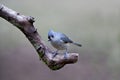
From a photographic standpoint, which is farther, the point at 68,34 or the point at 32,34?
the point at 68,34

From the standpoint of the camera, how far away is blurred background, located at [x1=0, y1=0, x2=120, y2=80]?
2.64 metres

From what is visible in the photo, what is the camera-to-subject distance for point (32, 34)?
1.20m

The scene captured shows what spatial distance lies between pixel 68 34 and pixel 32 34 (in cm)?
144

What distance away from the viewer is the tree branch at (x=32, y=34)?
1189 millimetres

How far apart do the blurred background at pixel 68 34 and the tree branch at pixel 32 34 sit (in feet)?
4.63

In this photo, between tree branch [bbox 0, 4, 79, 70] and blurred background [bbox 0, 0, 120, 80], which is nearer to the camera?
tree branch [bbox 0, 4, 79, 70]

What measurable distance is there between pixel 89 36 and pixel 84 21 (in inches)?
5.4

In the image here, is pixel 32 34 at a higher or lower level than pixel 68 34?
lower

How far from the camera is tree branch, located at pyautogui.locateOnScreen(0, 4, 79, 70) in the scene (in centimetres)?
119

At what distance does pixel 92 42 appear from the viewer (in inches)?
105

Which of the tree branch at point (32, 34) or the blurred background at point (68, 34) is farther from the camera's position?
the blurred background at point (68, 34)

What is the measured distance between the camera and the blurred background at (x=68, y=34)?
8.66 ft

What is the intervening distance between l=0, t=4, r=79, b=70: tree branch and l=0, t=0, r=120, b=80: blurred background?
1.41 m

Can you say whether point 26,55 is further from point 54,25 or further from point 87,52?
point 87,52
